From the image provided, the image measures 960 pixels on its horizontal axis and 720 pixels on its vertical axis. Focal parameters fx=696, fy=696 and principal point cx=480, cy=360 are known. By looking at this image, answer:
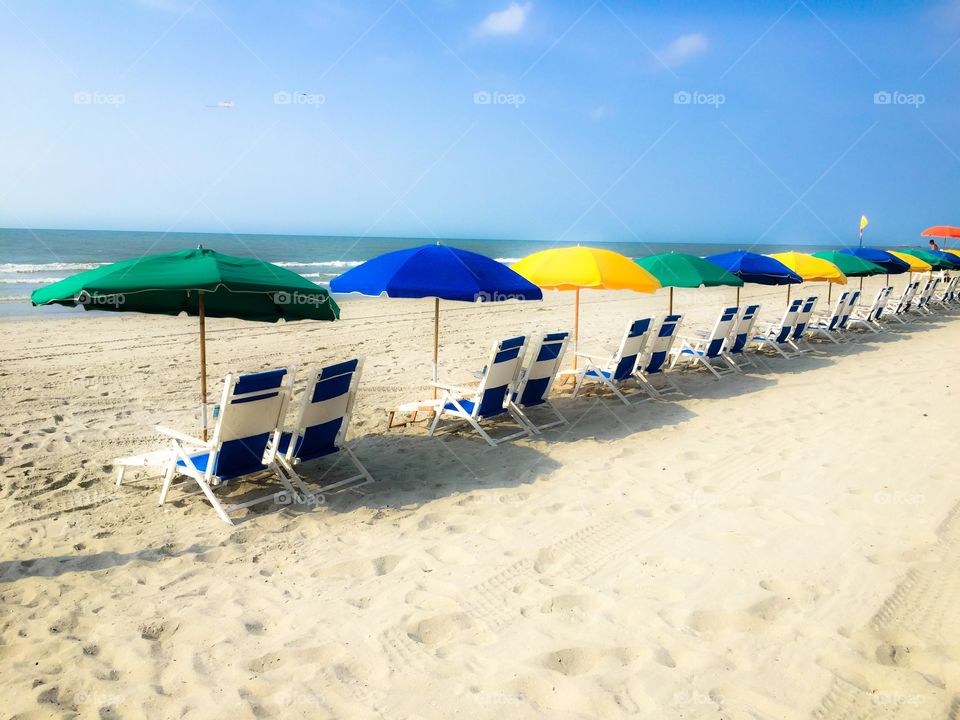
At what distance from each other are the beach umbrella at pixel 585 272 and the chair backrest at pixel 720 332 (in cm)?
134

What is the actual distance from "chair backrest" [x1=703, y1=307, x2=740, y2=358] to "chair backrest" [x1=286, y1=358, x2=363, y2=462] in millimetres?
5248

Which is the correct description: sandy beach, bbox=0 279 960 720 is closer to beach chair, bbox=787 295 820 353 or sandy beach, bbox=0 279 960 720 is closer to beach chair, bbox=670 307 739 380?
beach chair, bbox=670 307 739 380

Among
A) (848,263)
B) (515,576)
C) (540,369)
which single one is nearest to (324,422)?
(515,576)

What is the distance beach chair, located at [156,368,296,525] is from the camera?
406 cm

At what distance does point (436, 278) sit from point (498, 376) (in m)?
0.95

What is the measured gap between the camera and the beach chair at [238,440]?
406 centimetres

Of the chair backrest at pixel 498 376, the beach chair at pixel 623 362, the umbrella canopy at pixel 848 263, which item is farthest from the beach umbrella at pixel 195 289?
the umbrella canopy at pixel 848 263

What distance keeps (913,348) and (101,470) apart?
450 inches

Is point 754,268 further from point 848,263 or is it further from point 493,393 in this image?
point 493,393

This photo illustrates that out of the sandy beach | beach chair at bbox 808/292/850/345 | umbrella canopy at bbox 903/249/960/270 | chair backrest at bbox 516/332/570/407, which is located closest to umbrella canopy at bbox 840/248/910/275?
beach chair at bbox 808/292/850/345

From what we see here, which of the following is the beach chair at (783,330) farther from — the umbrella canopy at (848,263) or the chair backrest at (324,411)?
the chair backrest at (324,411)

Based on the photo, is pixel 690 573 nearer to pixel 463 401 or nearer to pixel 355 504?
pixel 355 504

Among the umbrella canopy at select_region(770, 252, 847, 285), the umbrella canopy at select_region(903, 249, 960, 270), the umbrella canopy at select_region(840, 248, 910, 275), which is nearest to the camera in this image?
the umbrella canopy at select_region(770, 252, 847, 285)

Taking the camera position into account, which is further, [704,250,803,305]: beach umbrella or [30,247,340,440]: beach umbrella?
[704,250,803,305]: beach umbrella
